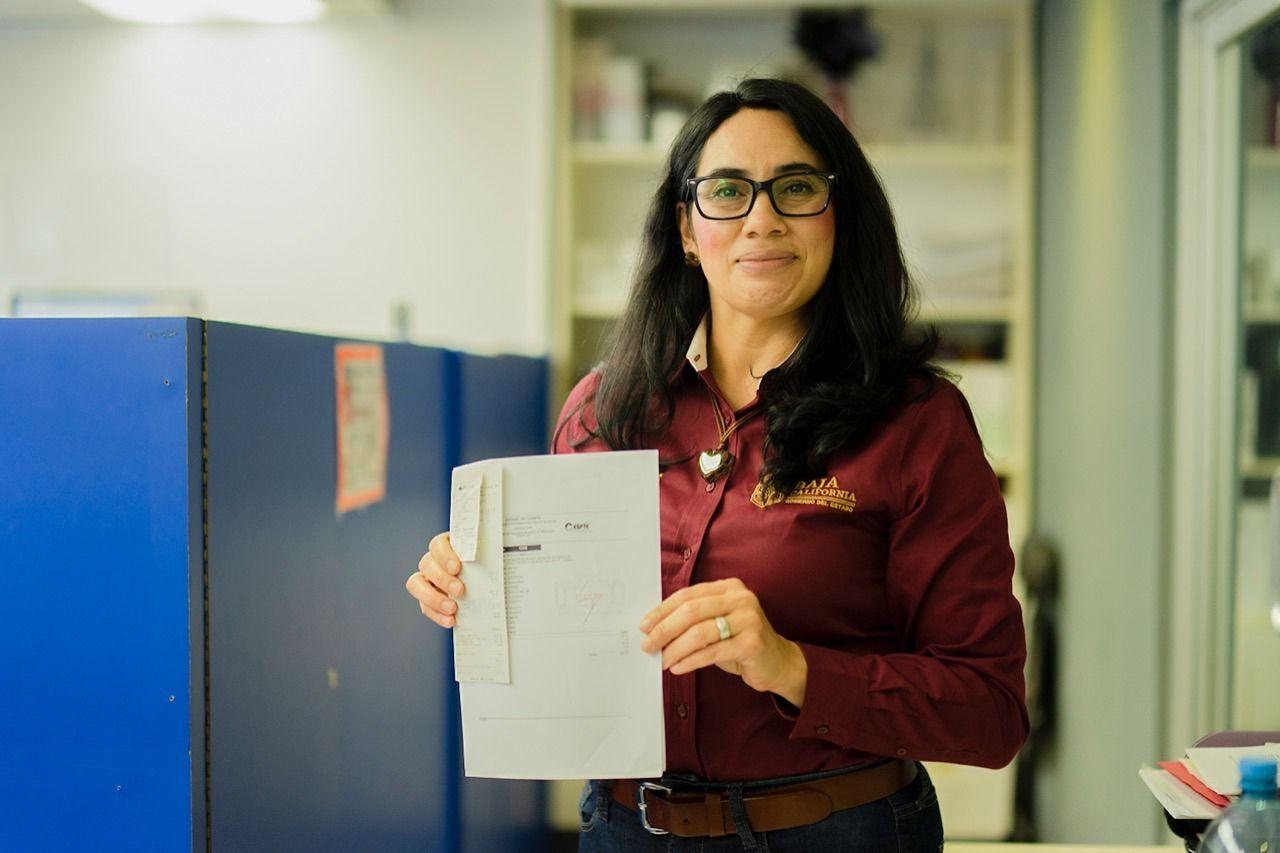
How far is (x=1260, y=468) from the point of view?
2.36m

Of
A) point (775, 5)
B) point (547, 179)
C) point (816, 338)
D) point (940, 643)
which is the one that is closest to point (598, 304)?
point (547, 179)

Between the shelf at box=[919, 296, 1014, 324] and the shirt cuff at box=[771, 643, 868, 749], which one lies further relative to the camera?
the shelf at box=[919, 296, 1014, 324]

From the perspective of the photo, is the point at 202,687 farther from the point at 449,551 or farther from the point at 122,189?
the point at 122,189

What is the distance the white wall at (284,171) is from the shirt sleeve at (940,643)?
2625 millimetres

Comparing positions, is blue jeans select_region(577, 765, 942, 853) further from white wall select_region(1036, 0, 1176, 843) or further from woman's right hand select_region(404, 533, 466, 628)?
white wall select_region(1036, 0, 1176, 843)

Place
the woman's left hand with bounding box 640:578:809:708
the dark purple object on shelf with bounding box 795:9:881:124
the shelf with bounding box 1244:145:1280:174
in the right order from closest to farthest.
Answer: the woman's left hand with bounding box 640:578:809:708
the shelf with bounding box 1244:145:1280:174
the dark purple object on shelf with bounding box 795:9:881:124

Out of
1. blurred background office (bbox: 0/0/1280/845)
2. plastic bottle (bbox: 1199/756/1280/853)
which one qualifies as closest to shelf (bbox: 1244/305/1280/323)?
blurred background office (bbox: 0/0/1280/845)

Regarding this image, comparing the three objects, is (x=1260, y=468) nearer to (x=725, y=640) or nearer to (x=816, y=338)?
(x=816, y=338)

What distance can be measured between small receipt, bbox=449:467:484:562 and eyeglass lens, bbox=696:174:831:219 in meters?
0.43

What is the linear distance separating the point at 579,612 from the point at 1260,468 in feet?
5.58

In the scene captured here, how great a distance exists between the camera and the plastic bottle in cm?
106

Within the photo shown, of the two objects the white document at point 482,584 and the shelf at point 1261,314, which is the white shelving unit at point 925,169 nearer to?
the shelf at point 1261,314

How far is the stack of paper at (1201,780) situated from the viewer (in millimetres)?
1194

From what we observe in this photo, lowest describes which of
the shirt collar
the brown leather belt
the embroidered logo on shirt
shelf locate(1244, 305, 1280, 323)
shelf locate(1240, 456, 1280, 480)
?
the brown leather belt
